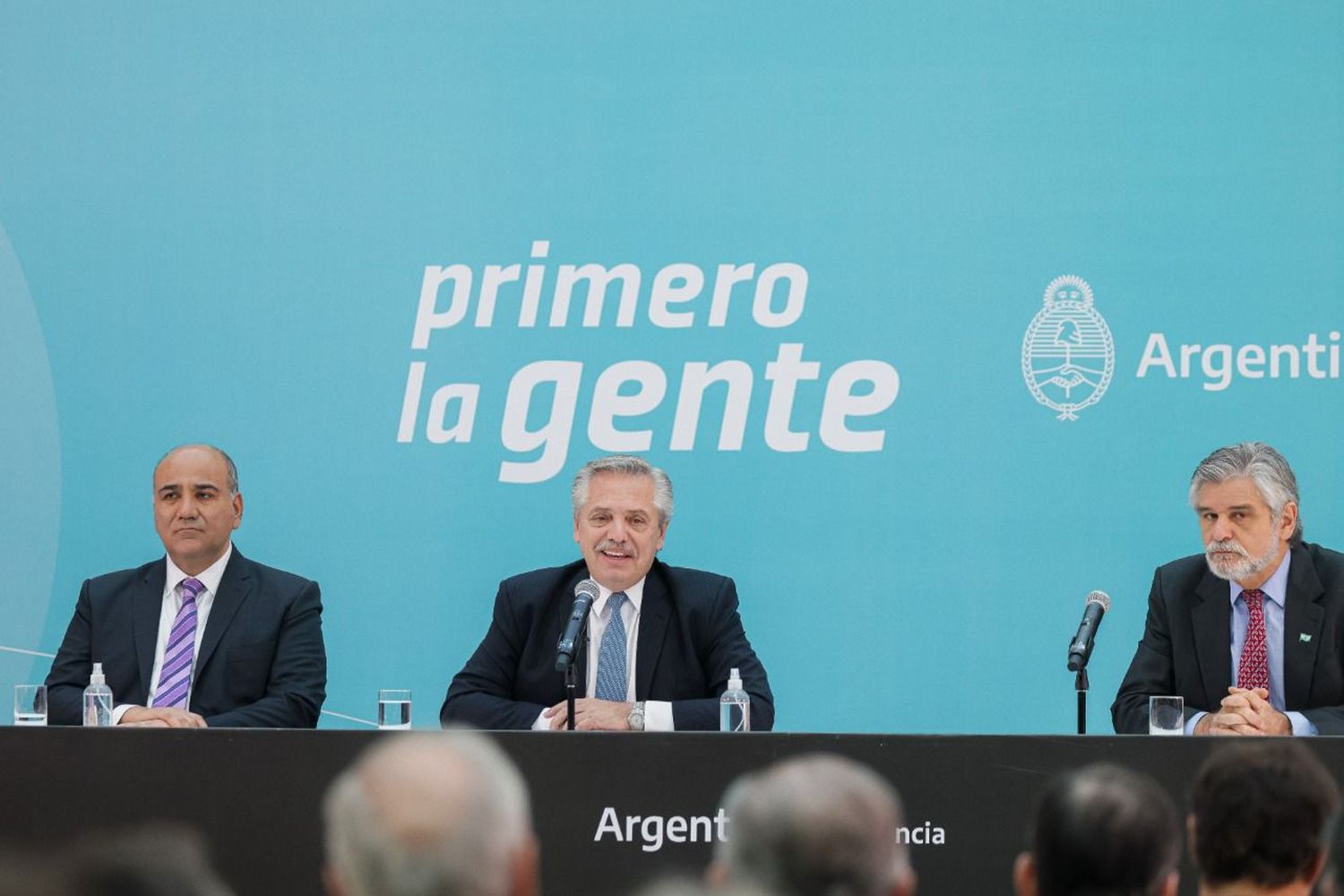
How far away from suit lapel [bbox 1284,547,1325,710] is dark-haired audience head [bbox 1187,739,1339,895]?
2307 millimetres

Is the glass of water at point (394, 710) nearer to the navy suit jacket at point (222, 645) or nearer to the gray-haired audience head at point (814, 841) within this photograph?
the navy suit jacket at point (222, 645)

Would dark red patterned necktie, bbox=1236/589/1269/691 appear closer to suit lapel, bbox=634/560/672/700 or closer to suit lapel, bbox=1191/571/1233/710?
suit lapel, bbox=1191/571/1233/710

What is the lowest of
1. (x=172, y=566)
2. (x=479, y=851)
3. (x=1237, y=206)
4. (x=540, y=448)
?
(x=479, y=851)

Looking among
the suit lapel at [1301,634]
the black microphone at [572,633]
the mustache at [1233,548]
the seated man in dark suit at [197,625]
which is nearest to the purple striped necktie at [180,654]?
the seated man in dark suit at [197,625]

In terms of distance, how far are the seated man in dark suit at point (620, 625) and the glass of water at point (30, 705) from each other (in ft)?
3.34

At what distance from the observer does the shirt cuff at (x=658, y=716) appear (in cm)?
407

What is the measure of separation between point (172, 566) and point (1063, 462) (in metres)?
2.58

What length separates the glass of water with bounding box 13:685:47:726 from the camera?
369 centimetres

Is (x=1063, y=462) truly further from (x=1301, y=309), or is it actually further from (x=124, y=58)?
(x=124, y=58)

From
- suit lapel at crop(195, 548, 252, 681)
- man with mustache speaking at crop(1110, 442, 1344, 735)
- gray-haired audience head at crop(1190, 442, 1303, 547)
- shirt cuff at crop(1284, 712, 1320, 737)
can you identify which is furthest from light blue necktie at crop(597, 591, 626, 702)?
shirt cuff at crop(1284, 712, 1320, 737)

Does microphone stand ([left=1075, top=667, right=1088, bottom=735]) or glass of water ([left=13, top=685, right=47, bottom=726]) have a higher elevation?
microphone stand ([left=1075, top=667, right=1088, bottom=735])

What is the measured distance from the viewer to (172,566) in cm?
441

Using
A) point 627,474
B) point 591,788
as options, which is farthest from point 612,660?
point 591,788

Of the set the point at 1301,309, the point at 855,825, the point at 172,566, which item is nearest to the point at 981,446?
the point at 1301,309
